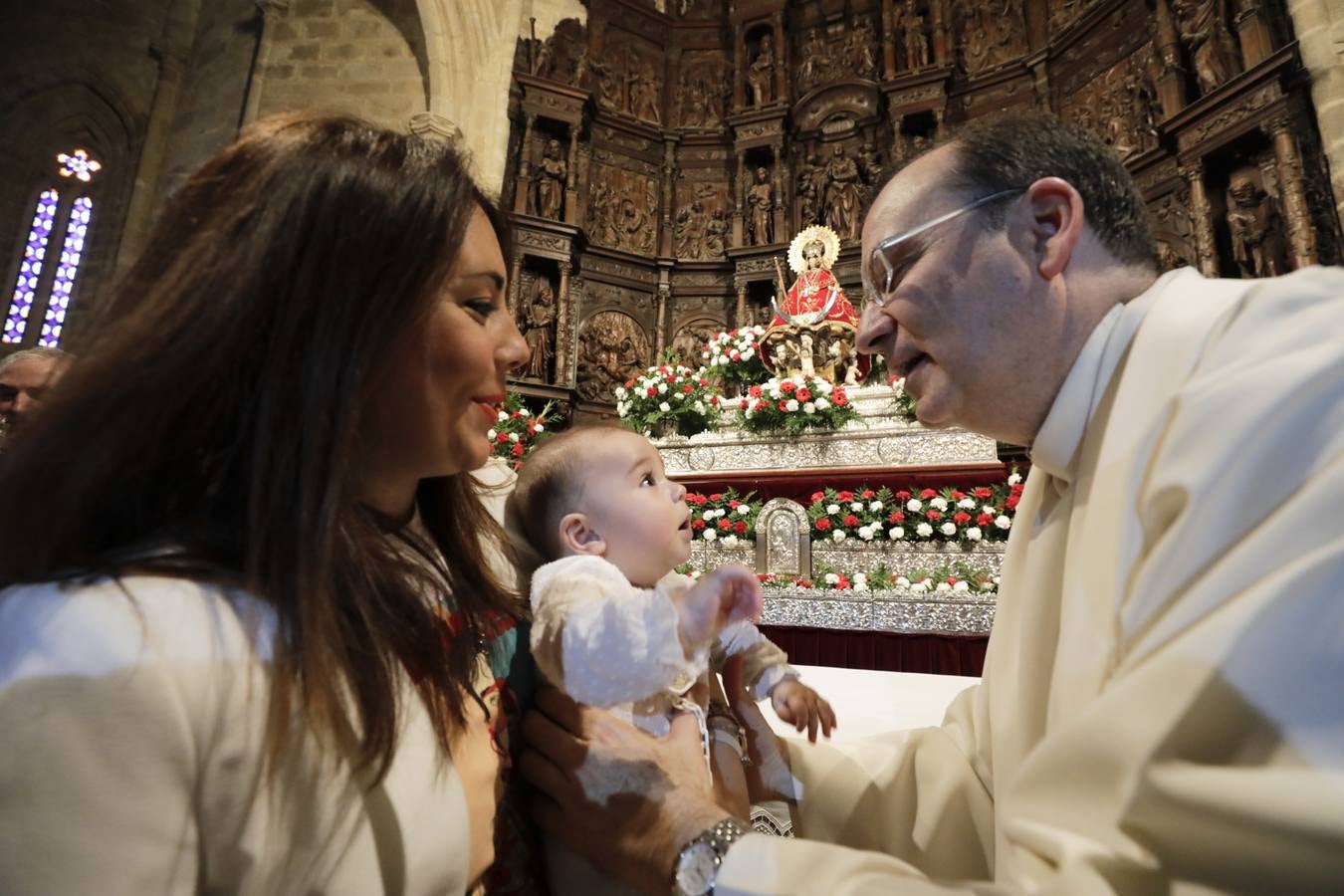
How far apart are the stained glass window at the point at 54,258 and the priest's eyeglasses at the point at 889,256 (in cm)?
1128

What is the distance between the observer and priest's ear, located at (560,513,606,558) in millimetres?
1397

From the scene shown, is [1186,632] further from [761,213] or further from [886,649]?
[761,213]

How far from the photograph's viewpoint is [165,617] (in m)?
0.61

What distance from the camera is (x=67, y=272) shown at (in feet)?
29.9

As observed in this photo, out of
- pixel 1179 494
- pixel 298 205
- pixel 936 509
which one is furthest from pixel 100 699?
pixel 936 509

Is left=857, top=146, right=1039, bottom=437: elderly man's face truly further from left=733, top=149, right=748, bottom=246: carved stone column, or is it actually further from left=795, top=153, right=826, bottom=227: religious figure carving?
left=733, top=149, right=748, bottom=246: carved stone column

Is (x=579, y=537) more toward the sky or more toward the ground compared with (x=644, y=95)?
more toward the ground

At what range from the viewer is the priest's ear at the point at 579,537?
140 centimetres

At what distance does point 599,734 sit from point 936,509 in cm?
421

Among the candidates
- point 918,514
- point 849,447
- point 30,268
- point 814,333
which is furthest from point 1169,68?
point 30,268

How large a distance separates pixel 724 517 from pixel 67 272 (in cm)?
1028

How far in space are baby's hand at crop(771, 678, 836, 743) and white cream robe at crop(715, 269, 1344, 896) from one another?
0.34 metres

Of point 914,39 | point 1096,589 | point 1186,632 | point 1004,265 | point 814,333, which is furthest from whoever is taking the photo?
Result: point 914,39

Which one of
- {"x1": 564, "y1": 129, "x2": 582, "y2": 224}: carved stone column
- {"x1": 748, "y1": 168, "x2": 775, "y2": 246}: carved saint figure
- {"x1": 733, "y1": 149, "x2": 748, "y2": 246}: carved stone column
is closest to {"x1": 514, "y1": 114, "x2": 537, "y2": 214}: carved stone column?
{"x1": 564, "y1": 129, "x2": 582, "y2": 224}: carved stone column
